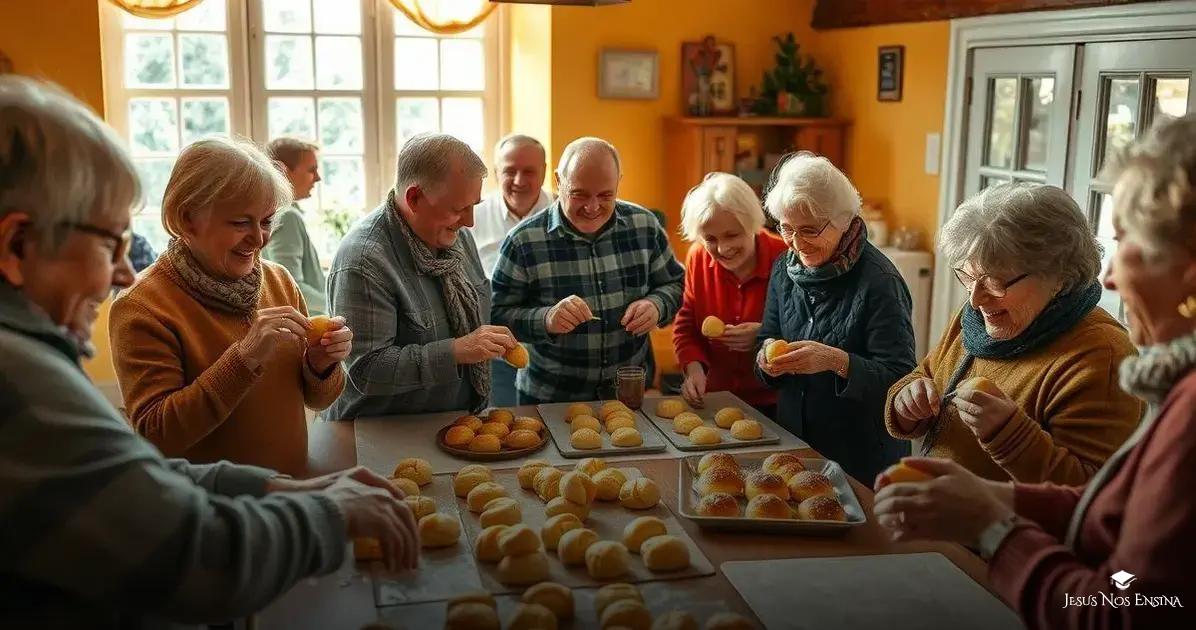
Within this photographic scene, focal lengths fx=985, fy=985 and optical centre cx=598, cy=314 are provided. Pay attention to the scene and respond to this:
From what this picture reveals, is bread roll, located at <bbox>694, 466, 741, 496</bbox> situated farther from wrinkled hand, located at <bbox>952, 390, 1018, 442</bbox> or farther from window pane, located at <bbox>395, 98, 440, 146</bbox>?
window pane, located at <bbox>395, 98, 440, 146</bbox>

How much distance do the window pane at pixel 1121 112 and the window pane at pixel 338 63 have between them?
11.5 feet

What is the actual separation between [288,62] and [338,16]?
0.35m

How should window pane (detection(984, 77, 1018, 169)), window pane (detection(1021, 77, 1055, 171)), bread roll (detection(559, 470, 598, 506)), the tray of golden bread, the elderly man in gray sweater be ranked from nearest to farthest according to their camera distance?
the elderly man in gray sweater → bread roll (detection(559, 470, 598, 506)) → the tray of golden bread → window pane (detection(1021, 77, 1055, 171)) → window pane (detection(984, 77, 1018, 169))

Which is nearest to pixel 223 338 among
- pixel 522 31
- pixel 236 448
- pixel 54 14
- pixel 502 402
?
pixel 236 448

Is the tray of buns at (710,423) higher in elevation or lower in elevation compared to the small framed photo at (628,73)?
lower

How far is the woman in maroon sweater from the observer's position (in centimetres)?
109

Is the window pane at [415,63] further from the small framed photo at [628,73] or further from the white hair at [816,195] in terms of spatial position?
the white hair at [816,195]

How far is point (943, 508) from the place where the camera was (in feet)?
4.38

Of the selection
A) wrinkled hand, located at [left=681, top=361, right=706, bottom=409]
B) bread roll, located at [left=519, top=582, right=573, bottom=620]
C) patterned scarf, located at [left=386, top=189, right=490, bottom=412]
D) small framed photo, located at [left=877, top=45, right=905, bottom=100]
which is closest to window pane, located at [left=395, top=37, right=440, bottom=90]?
small framed photo, located at [left=877, top=45, right=905, bottom=100]

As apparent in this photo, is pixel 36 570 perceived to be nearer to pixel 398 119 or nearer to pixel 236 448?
pixel 236 448

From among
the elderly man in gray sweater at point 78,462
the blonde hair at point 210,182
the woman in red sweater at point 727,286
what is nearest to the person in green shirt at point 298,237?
the woman in red sweater at point 727,286

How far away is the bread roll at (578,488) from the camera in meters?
1.82

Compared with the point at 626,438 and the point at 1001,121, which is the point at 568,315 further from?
the point at 1001,121

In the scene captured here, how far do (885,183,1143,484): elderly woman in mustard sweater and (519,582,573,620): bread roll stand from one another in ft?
2.64
